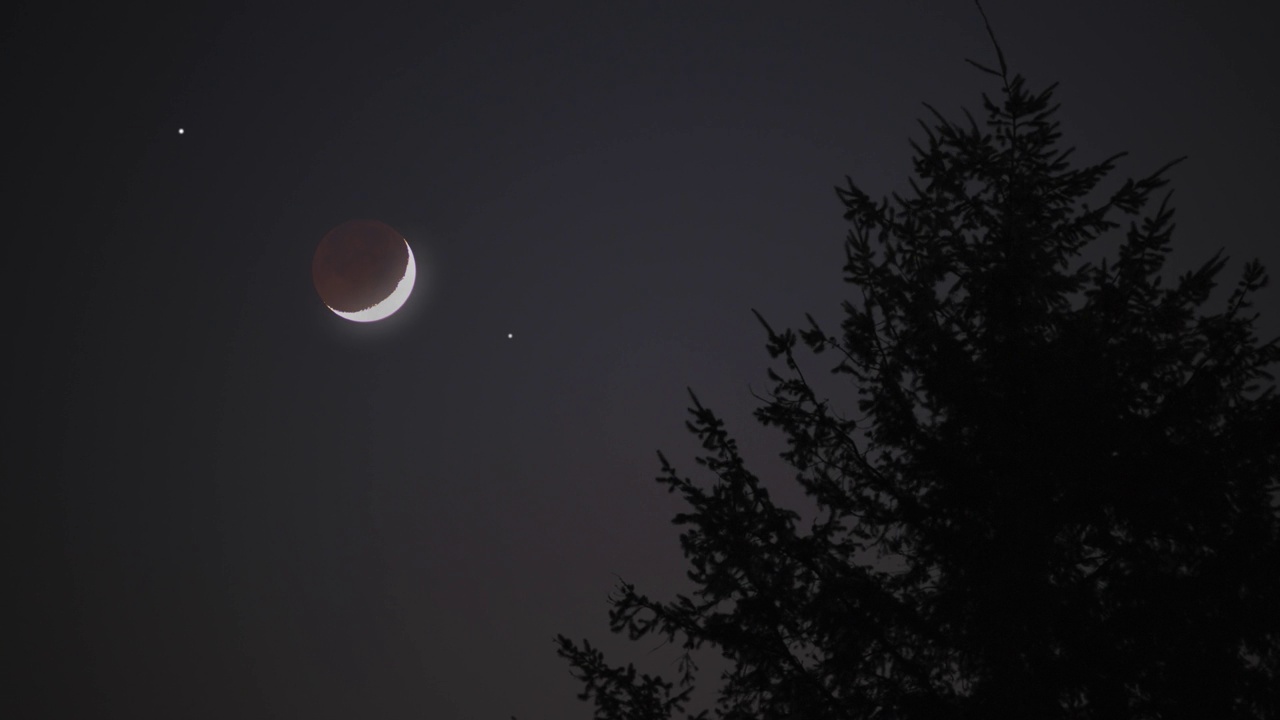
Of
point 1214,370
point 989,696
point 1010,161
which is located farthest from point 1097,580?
point 1010,161

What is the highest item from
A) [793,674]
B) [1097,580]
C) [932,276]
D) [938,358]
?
[932,276]

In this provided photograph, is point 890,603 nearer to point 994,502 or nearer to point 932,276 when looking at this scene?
point 994,502

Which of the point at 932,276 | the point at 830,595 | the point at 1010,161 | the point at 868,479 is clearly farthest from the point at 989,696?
the point at 1010,161

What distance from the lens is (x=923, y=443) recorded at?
8.49m

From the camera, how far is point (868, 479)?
8.78m

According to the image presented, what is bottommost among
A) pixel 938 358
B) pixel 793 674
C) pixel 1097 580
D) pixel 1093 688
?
pixel 1093 688

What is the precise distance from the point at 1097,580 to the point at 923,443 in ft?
5.89

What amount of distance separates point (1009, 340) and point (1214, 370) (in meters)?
1.66

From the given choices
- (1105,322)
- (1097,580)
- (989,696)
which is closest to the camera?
(989,696)

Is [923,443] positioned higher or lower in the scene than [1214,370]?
higher

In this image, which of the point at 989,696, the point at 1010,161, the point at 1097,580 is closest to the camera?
the point at 989,696

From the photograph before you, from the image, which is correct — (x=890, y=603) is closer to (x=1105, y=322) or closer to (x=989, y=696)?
(x=989, y=696)

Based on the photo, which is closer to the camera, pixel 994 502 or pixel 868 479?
pixel 994 502

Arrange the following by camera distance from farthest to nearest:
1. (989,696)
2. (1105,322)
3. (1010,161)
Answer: (1010,161), (1105,322), (989,696)
